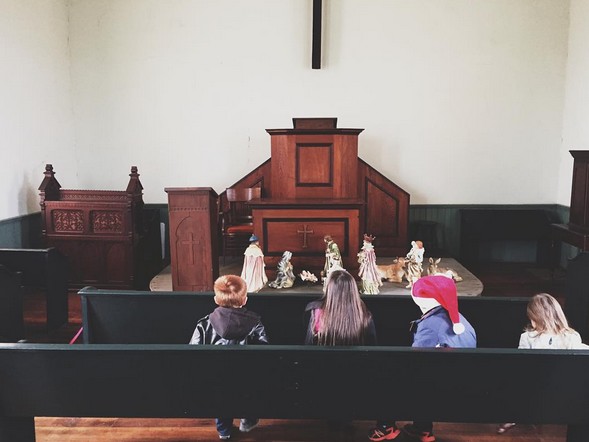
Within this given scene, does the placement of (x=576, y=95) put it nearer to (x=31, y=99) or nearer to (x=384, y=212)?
(x=384, y=212)

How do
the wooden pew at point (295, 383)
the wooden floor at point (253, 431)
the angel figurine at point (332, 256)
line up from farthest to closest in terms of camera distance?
the angel figurine at point (332, 256) → the wooden floor at point (253, 431) → the wooden pew at point (295, 383)

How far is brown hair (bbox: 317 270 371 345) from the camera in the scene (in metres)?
2.99

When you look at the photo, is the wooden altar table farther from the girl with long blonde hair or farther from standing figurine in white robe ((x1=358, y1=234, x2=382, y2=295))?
the girl with long blonde hair

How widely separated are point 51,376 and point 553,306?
269cm

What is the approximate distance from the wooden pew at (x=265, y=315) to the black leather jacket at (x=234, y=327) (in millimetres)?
556

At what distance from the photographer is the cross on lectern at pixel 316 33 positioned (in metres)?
8.05

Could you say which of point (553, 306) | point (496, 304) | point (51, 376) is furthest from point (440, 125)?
point (51, 376)

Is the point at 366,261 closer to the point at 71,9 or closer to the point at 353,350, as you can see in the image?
the point at 353,350

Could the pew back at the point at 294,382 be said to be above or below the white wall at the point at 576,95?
below

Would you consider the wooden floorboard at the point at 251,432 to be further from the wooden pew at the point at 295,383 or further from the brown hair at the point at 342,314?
the brown hair at the point at 342,314

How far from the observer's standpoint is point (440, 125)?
8.47 metres

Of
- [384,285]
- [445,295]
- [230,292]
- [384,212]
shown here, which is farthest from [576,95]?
[230,292]

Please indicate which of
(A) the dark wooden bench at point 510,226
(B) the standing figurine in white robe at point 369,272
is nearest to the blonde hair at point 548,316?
(B) the standing figurine in white robe at point 369,272

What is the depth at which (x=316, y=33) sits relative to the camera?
26.6 feet
